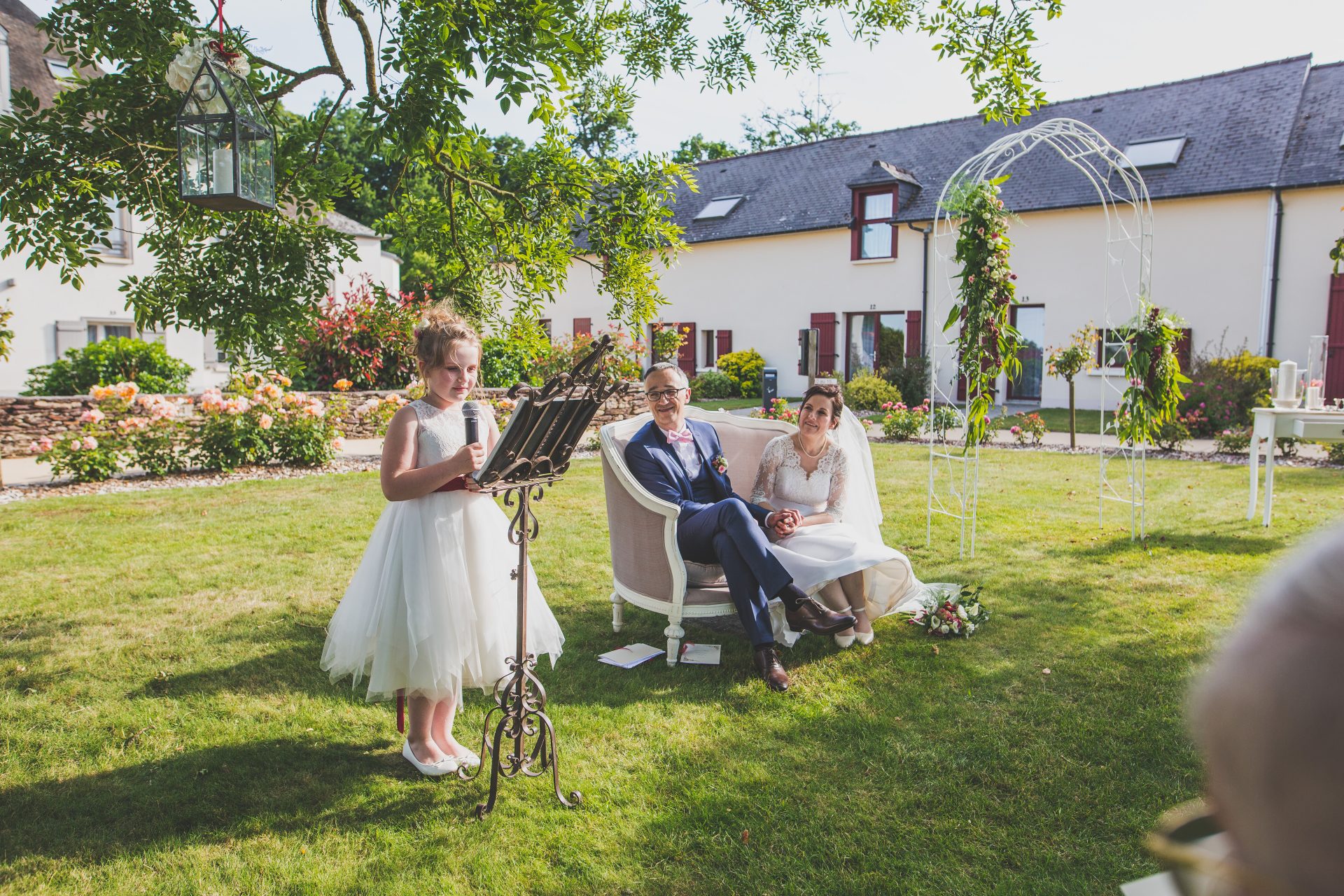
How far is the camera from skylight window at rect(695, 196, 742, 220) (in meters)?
23.6

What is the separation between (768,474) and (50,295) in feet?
58.0

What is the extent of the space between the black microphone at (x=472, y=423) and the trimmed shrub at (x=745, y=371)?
62.1 ft

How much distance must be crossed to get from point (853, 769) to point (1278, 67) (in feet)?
67.2

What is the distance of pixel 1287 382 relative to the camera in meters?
7.21

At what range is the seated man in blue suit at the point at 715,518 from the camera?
4305mm

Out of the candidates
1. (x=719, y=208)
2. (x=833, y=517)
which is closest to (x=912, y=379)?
(x=719, y=208)

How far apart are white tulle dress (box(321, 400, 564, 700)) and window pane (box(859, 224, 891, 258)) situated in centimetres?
1852

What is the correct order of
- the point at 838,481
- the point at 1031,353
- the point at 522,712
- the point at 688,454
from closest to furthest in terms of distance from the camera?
the point at 522,712
the point at 688,454
the point at 838,481
the point at 1031,353

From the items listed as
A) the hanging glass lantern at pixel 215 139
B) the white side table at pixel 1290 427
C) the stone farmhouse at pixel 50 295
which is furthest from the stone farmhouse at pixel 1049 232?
the stone farmhouse at pixel 50 295

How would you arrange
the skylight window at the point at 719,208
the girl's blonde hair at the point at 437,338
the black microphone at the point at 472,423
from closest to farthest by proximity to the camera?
the black microphone at the point at 472,423 < the girl's blonde hair at the point at 437,338 < the skylight window at the point at 719,208

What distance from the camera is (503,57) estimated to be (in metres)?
3.57

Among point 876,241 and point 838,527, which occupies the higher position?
point 876,241

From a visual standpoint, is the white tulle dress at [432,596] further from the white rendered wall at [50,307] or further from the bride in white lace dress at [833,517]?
the white rendered wall at [50,307]

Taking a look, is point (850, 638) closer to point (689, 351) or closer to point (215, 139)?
point (215, 139)
